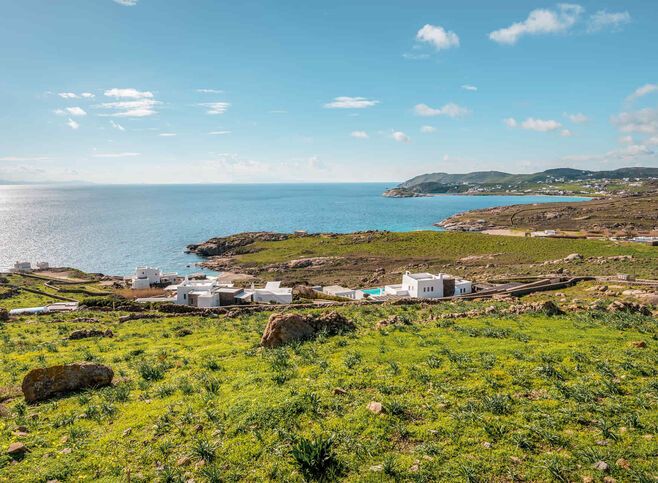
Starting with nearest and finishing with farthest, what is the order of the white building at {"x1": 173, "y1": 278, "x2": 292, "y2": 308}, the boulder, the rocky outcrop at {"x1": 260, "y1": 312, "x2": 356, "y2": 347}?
the rocky outcrop at {"x1": 260, "y1": 312, "x2": 356, "y2": 347} < the boulder < the white building at {"x1": 173, "y1": 278, "x2": 292, "y2": 308}

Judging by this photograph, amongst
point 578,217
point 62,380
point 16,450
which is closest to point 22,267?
point 62,380

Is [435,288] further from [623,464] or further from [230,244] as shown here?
[230,244]

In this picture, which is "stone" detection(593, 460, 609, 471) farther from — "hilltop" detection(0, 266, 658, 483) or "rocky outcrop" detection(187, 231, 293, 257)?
"rocky outcrop" detection(187, 231, 293, 257)

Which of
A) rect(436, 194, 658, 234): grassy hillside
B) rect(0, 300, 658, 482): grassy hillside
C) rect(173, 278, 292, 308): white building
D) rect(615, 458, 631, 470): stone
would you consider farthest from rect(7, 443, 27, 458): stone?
rect(436, 194, 658, 234): grassy hillside

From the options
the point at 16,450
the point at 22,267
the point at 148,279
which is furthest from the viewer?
the point at 22,267

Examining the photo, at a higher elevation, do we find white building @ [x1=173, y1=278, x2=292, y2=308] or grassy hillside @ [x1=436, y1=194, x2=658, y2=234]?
grassy hillside @ [x1=436, y1=194, x2=658, y2=234]

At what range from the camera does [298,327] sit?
66.8 feet

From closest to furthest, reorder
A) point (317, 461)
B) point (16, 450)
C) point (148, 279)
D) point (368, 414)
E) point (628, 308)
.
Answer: point (317, 461)
point (16, 450)
point (368, 414)
point (628, 308)
point (148, 279)

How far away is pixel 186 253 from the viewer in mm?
124125

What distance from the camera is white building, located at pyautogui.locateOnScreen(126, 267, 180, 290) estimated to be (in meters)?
71.2

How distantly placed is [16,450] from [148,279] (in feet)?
219

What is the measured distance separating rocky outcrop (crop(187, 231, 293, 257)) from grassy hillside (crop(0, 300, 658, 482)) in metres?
102

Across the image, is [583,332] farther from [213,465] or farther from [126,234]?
[126,234]

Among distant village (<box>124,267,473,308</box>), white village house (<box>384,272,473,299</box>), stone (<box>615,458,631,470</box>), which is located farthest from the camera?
distant village (<box>124,267,473,308</box>)
